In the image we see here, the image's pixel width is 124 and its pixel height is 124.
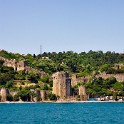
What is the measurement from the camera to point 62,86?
106m

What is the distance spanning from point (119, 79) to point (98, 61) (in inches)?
1618

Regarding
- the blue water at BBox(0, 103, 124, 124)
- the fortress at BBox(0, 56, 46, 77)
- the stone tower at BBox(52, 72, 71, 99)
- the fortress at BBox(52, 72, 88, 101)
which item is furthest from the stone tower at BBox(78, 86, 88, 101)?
the fortress at BBox(0, 56, 46, 77)

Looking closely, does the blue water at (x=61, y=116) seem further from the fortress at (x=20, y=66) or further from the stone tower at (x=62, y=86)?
the fortress at (x=20, y=66)

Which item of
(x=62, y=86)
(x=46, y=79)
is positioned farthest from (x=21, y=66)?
(x=62, y=86)

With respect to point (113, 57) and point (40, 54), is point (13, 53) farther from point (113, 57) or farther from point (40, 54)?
point (113, 57)

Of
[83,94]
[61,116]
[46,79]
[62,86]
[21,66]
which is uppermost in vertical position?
[21,66]

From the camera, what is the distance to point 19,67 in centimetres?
12338

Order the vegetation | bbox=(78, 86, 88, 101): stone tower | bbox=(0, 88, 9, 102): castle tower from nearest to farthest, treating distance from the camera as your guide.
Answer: bbox=(0, 88, 9, 102): castle tower, bbox=(78, 86, 88, 101): stone tower, the vegetation

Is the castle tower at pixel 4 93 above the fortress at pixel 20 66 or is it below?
below

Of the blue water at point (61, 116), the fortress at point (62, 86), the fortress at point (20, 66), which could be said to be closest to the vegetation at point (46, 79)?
the fortress at point (20, 66)

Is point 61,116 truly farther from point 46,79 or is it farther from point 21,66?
point 21,66

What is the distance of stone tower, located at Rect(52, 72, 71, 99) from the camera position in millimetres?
106188

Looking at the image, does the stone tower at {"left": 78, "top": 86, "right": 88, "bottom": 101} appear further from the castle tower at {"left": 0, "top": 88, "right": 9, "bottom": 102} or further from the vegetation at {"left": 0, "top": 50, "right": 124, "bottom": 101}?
the castle tower at {"left": 0, "top": 88, "right": 9, "bottom": 102}

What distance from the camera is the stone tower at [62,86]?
10619 centimetres
